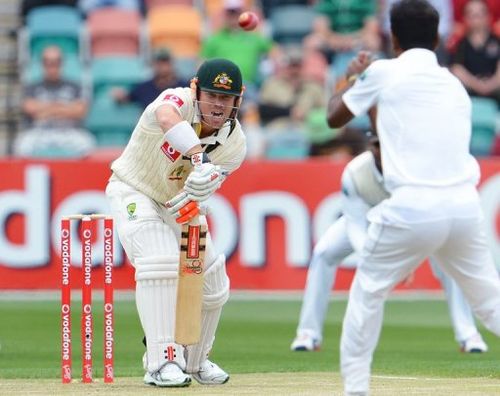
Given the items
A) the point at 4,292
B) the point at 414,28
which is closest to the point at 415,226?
the point at 414,28

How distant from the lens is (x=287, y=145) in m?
15.1

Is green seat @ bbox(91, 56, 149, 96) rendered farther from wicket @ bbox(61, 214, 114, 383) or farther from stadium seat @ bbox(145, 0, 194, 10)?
wicket @ bbox(61, 214, 114, 383)

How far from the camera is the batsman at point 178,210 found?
677 centimetres

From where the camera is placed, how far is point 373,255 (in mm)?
5559

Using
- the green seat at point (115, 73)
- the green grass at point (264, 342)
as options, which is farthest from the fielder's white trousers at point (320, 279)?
the green seat at point (115, 73)

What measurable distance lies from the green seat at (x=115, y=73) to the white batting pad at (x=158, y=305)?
357 inches

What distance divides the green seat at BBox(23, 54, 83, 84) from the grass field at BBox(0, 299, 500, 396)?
3534 millimetres

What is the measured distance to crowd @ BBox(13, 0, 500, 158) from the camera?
14.9m

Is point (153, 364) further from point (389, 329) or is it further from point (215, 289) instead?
point (389, 329)

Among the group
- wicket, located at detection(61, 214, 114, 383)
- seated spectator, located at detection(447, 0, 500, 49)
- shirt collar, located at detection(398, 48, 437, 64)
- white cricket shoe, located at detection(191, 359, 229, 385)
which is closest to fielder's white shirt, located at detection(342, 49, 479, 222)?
shirt collar, located at detection(398, 48, 437, 64)

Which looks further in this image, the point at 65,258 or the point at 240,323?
the point at 240,323

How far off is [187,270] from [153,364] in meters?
0.49

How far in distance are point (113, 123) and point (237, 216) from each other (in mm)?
2336

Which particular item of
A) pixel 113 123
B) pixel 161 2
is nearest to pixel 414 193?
pixel 113 123
